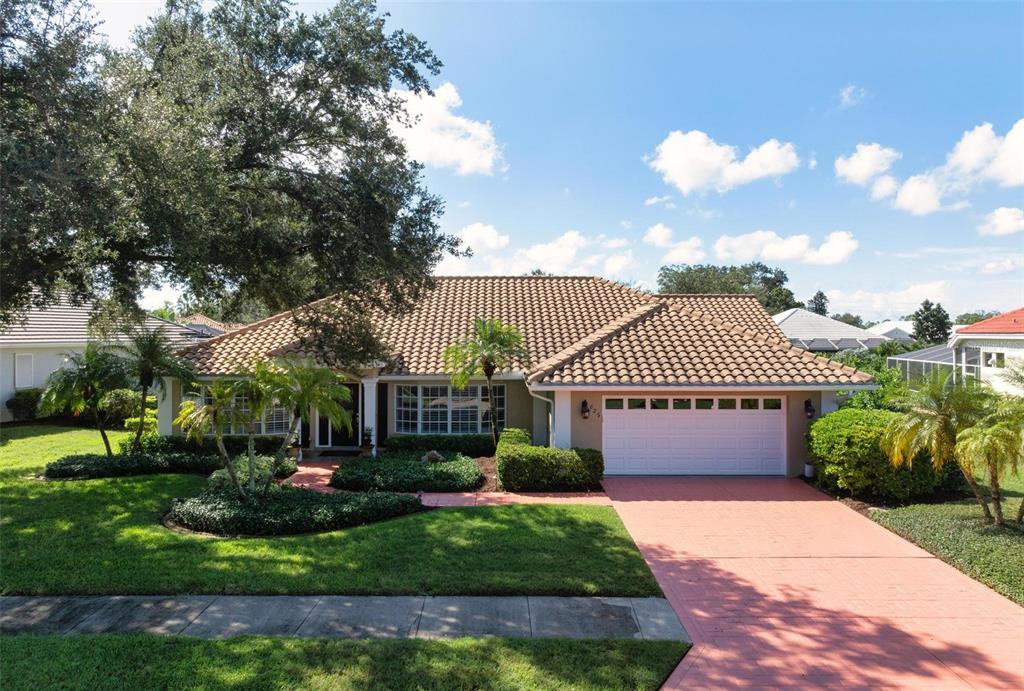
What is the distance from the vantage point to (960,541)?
9.31 m

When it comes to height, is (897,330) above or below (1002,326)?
above

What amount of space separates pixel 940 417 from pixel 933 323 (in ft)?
219

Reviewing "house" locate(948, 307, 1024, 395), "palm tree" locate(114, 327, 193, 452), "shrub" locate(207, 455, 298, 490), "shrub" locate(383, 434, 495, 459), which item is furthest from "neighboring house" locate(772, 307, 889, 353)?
"palm tree" locate(114, 327, 193, 452)

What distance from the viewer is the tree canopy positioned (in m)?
8.68

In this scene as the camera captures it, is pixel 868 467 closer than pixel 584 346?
Yes

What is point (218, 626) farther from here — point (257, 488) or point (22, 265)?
point (22, 265)

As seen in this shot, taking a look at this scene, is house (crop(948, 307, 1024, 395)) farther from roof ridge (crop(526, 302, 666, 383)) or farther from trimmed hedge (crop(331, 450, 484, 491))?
trimmed hedge (crop(331, 450, 484, 491))

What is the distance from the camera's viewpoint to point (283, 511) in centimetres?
1026

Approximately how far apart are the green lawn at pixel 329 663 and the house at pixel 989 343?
2461 cm

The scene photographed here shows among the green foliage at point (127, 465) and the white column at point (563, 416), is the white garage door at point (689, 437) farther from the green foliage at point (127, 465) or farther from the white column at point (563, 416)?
the green foliage at point (127, 465)

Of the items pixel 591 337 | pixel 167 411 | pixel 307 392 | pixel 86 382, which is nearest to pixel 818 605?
pixel 307 392

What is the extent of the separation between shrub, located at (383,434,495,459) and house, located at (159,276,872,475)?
751 millimetres

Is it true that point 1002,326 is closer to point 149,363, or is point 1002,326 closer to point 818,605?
point 818,605

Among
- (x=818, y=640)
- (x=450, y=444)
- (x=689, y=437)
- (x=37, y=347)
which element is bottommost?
(x=818, y=640)
